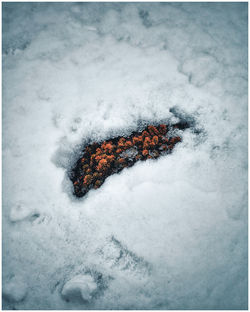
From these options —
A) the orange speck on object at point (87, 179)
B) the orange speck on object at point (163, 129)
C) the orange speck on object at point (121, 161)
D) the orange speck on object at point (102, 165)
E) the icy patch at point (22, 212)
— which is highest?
the orange speck on object at point (163, 129)

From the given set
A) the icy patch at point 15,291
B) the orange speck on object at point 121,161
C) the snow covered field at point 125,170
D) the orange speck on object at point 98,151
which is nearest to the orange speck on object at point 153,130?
the snow covered field at point 125,170

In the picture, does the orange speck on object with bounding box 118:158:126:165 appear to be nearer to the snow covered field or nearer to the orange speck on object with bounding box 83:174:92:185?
the snow covered field

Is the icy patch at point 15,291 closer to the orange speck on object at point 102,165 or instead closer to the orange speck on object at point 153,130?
the orange speck on object at point 102,165

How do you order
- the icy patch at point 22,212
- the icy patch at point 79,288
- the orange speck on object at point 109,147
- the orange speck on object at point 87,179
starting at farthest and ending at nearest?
1. the orange speck on object at point 109,147
2. the orange speck on object at point 87,179
3. the icy patch at point 22,212
4. the icy patch at point 79,288

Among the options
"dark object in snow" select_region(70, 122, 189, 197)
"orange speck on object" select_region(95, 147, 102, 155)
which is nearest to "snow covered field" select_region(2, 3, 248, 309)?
"dark object in snow" select_region(70, 122, 189, 197)

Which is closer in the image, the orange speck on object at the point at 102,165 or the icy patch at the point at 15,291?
the icy patch at the point at 15,291

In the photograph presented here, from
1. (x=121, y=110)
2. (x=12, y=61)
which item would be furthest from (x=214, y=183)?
(x=12, y=61)

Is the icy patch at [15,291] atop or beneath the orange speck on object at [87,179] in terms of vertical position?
beneath

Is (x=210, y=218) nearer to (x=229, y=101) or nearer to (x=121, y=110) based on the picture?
(x=229, y=101)
